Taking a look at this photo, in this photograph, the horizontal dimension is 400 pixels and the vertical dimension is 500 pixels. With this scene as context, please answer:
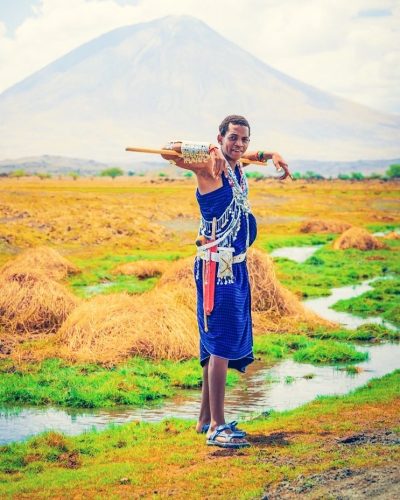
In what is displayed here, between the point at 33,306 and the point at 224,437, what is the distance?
23.9 ft

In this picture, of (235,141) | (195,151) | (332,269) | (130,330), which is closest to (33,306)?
(130,330)

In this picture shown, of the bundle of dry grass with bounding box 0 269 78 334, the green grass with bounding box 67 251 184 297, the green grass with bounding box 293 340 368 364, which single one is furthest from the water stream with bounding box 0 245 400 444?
the green grass with bounding box 67 251 184 297

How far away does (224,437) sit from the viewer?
7172 mm

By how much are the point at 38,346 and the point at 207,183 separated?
6103 mm

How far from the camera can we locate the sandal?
280 inches

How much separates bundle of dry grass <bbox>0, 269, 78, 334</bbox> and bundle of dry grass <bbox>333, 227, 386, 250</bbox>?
1582 cm

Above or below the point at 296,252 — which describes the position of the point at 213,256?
above

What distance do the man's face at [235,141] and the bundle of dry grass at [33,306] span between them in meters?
7.00

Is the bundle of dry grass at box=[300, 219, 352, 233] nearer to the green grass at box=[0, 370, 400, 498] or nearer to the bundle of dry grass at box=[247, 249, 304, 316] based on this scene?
the bundle of dry grass at box=[247, 249, 304, 316]

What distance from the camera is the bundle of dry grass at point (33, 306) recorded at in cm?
1372

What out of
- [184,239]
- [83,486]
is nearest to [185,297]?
[83,486]

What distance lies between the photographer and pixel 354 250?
1101 inches

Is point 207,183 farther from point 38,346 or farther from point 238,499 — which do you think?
point 38,346

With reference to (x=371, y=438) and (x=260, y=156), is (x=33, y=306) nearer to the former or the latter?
(x=260, y=156)
